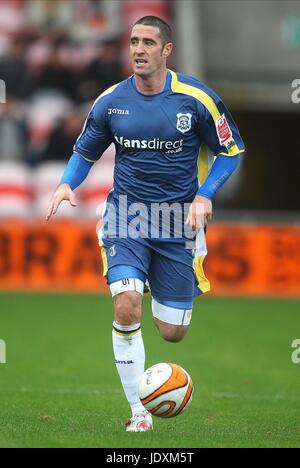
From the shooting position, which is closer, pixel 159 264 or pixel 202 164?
pixel 159 264

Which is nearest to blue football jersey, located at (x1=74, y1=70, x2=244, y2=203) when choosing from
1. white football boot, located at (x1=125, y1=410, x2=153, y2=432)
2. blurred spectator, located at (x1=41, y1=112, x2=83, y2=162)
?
white football boot, located at (x1=125, y1=410, x2=153, y2=432)

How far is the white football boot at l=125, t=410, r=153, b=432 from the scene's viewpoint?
291 inches

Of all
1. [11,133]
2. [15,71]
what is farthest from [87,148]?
[15,71]

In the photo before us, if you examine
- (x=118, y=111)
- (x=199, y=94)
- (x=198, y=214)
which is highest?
(x=199, y=94)

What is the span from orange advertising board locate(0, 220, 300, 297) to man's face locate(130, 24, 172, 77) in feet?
32.3

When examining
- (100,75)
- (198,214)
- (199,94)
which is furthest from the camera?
(100,75)

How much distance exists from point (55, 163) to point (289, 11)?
5798mm

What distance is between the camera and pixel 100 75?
2084 cm

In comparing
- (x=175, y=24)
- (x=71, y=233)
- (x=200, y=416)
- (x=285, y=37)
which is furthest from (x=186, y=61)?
(x=200, y=416)

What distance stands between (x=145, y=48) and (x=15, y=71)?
43.4 feet

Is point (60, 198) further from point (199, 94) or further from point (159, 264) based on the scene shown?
point (199, 94)

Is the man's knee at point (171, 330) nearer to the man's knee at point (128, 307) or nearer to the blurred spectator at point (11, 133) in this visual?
the man's knee at point (128, 307)

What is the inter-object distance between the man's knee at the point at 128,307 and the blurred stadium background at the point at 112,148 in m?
8.35

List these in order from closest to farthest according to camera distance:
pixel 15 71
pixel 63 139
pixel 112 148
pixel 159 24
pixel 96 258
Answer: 1. pixel 159 24
2. pixel 96 258
3. pixel 112 148
4. pixel 63 139
5. pixel 15 71
